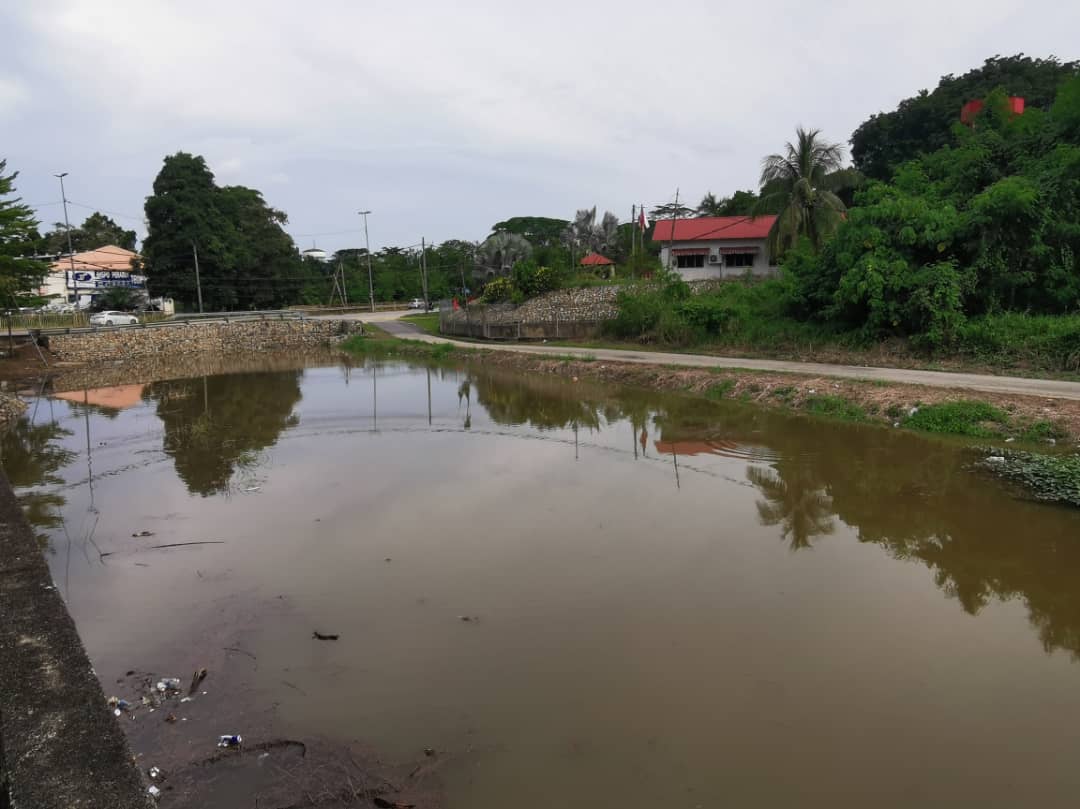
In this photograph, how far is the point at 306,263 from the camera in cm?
6366

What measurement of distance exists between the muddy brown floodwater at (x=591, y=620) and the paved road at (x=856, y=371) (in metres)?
3.43

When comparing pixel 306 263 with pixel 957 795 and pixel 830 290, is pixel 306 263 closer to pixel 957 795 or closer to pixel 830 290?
pixel 830 290

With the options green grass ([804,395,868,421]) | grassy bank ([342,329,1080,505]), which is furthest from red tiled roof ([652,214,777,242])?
green grass ([804,395,868,421])

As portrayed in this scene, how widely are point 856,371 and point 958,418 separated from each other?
17.1ft

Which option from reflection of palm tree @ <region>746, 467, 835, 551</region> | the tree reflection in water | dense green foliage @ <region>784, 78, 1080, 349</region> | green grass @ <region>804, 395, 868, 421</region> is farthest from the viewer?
dense green foliage @ <region>784, 78, 1080, 349</region>

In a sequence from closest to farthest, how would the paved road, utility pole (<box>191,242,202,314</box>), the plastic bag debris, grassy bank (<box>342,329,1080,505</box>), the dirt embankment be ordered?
the plastic bag debris
grassy bank (<box>342,329,1080,505</box>)
the dirt embankment
the paved road
utility pole (<box>191,242,202,314</box>)

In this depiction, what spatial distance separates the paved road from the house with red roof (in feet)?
47.2

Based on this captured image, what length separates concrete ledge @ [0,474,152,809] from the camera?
3414 millimetres

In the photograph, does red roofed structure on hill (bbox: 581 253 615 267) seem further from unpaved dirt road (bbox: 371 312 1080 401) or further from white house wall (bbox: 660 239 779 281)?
unpaved dirt road (bbox: 371 312 1080 401)

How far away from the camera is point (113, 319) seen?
4200cm

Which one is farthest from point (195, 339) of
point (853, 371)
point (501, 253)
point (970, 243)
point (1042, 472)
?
point (1042, 472)

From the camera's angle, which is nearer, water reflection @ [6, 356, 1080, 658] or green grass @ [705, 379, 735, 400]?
water reflection @ [6, 356, 1080, 658]

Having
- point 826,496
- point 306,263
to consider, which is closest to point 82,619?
point 826,496

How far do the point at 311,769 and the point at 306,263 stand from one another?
63653 millimetres
